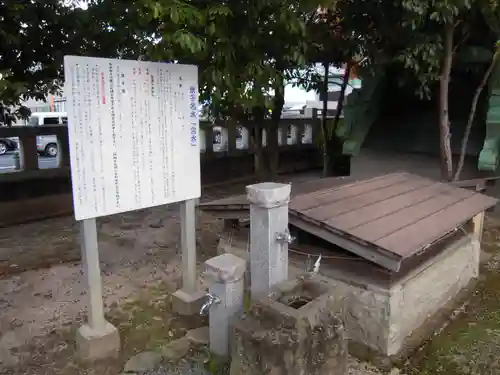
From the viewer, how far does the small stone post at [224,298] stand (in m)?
3.07

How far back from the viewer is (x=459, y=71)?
8.18 m

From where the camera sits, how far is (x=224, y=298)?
309cm

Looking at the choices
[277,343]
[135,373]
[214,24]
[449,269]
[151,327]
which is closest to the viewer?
[277,343]

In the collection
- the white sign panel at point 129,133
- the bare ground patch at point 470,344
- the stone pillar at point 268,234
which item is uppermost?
the white sign panel at point 129,133

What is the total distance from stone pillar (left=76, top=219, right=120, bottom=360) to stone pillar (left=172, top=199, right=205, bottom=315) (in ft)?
2.49

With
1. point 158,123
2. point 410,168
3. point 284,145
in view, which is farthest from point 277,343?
point 284,145

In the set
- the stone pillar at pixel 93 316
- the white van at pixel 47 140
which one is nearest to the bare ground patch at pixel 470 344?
the stone pillar at pixel 93 316

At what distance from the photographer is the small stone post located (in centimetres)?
307

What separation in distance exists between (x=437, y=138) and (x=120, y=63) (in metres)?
6.83

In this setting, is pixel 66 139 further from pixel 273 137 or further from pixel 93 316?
pixel 93 316

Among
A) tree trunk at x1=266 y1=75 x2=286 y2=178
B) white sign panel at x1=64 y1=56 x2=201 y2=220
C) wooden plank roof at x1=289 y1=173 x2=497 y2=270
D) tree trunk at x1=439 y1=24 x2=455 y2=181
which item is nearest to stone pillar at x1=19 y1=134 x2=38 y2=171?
tree trunk at x1=266 y1=75 x2=286 y2=178

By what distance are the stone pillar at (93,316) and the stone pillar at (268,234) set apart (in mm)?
1165

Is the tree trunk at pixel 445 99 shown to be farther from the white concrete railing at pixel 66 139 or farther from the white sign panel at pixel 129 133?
the white concrete railing at pixel 66 139

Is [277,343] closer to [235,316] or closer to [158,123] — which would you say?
[235,316]
